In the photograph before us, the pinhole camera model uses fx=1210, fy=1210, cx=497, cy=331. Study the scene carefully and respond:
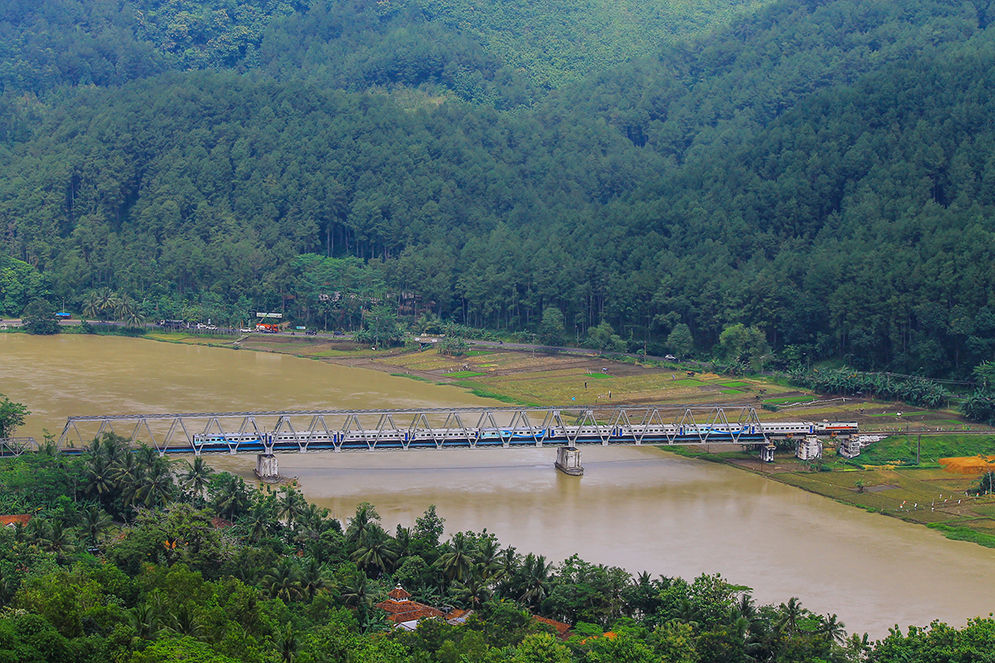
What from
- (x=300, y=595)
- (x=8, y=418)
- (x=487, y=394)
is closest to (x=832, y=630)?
(x=300, y=595)

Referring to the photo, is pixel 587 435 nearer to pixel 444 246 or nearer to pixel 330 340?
pixel 330 340

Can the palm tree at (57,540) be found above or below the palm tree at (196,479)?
below

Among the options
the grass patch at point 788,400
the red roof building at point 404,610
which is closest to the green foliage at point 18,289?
the grass patch at point 788,400

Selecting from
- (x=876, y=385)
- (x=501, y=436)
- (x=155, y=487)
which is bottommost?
(x=155, y=487)

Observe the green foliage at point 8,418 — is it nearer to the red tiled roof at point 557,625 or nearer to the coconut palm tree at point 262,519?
the coconut palm tree at point 262,519

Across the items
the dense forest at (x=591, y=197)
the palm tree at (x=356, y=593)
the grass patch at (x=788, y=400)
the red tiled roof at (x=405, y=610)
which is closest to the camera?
the red tiled roof at (x=405, y=610)

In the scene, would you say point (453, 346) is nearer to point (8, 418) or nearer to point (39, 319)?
point (39, 319)

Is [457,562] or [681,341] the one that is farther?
[681,341]
